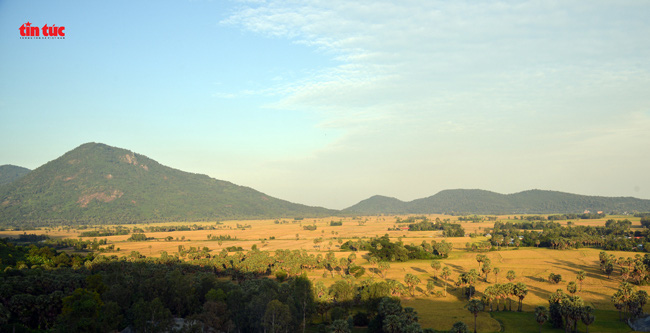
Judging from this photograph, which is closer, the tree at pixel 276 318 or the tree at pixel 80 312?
the tree at pixel 80 312

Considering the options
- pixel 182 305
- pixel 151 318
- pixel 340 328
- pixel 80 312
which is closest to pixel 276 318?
pixel 340 328

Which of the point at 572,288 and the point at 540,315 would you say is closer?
the point at 540,315

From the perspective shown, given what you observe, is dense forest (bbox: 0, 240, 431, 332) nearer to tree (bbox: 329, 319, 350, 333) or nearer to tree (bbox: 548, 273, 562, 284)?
tree (bbox: 329, 319, 350, 333)

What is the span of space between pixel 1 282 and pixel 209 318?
38.3 m

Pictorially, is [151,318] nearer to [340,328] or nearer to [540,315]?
[340,328]

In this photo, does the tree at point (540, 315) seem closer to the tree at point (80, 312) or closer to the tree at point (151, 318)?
the tree at point (151, 318)

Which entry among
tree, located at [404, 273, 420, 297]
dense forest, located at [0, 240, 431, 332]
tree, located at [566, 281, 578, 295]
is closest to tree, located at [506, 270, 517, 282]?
tree, located at [566, 281, 578, 295]

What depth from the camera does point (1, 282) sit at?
63094 millimetres

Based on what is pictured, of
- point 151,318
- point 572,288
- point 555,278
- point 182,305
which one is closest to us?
point 151,318

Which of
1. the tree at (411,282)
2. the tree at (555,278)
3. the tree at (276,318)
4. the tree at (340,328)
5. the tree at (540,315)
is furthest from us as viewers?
the tree at (555,278)

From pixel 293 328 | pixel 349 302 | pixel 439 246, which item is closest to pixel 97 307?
pixel 293 328

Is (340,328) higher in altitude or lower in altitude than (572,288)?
higher

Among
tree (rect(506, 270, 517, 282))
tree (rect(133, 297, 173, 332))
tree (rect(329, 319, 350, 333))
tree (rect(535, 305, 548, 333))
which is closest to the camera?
tree (rect(133, 297, 173, 332))

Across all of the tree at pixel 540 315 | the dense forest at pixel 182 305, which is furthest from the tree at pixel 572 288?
the dense forest at pixel 182 305
